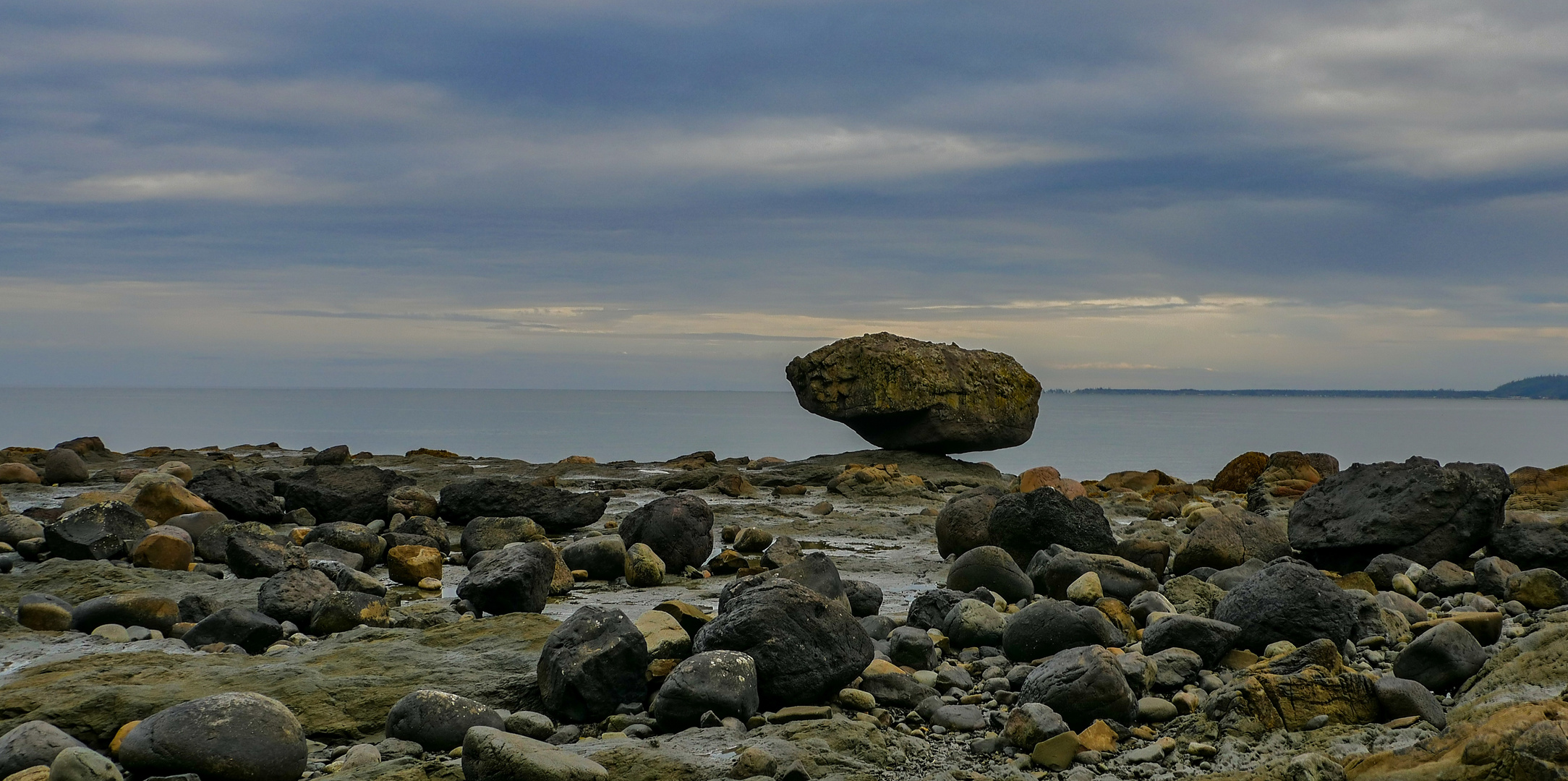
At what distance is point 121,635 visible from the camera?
658 cm

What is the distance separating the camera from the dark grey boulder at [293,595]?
6895 mm

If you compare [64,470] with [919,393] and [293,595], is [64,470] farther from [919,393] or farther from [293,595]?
[919,393]

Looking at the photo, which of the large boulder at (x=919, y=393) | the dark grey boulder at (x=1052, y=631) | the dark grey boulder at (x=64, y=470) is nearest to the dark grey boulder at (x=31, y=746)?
the dark grey boulder at (x=1052, y=631)

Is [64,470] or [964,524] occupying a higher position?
[964,524]

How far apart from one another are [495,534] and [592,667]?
516 centimetres

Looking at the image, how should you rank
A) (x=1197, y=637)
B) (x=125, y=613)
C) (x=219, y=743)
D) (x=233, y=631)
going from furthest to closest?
(x=125, y=613)
(x=233, y=631)
(x=1197, y=637)
(x=219, y=743)

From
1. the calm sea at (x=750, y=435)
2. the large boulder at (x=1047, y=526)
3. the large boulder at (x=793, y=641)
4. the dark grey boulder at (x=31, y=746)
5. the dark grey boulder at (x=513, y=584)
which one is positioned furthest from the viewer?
the calm sea at (x=750, y=435)

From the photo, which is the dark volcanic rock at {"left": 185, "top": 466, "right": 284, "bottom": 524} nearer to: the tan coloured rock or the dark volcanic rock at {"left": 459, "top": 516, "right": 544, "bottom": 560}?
the dark volcanic rock at {"left": 459, "top": 516, "right": 544, "bottom": 560}

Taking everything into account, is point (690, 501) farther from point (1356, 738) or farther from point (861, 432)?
point (861, 432)

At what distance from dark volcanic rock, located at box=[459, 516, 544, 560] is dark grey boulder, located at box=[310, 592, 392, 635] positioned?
265 cm

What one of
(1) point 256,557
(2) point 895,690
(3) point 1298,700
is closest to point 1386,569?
(3) point 1298,700

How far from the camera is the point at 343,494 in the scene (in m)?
11.6

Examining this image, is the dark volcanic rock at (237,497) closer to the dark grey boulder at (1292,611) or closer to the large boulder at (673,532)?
the large boulder at (673,532)

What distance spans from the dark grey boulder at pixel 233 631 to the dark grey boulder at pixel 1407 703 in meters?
5.90
